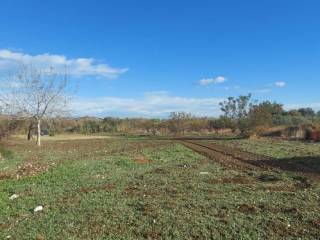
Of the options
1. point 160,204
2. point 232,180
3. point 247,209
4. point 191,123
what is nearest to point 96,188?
point 160,204

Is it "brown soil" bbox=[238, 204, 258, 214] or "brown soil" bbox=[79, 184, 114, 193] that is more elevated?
"brown soil" bbox=[79, 184, 114, 193]

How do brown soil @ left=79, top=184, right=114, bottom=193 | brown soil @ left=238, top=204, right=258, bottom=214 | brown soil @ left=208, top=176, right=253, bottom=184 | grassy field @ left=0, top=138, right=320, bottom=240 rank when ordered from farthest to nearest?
brown soil @ left=208, top=176, right=253, bottom=184, brown soil @ left=79, top=184, right=114, bottom=193, brown soil @ left=238, top=204, right=258, bottom=214, grassy field @ left=0, top=138, right=320, bottom=240

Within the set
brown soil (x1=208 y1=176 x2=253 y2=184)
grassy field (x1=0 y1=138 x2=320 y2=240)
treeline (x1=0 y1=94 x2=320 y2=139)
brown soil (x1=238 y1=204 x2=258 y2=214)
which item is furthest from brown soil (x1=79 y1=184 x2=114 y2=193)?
treeline (x1=0 y1=94 x2=320 y2=139)

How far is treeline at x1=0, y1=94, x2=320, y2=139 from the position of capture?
4209 cm

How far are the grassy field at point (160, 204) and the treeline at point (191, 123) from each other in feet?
77.6

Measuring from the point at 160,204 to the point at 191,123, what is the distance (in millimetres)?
50790

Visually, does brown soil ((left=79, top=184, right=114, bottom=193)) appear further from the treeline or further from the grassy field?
the treeline

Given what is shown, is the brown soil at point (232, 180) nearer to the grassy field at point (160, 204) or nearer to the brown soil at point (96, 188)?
the grassy field at point (160, 204)

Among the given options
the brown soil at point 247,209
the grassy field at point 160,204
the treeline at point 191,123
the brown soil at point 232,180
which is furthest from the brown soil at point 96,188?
the treeline at point 191,123

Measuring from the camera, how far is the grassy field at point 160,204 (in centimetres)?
722

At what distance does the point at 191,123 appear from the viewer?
59.7m

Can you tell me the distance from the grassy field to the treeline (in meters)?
23.7

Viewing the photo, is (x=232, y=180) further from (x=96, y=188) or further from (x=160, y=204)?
(x=96, y=188)

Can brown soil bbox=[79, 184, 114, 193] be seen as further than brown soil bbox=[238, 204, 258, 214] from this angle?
Yes
